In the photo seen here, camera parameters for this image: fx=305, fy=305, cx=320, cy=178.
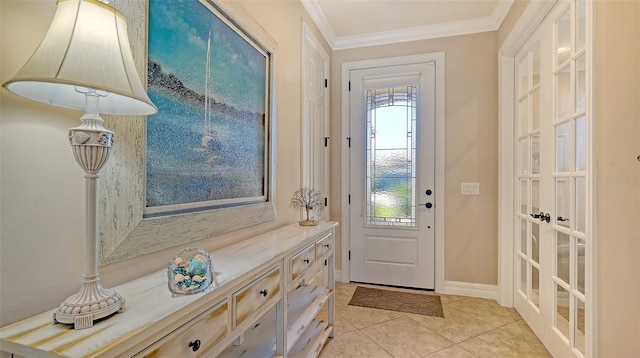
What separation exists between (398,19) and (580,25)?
170 cm

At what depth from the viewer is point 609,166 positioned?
1385 millimetres

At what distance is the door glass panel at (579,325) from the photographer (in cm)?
164

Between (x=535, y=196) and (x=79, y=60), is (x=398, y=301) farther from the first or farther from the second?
(x=79, y=60)

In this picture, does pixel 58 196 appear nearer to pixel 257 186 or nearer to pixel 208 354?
pixel 208 354

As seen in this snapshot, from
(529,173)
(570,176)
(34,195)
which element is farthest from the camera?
(529,173)

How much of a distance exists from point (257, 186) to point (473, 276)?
2.53 meters

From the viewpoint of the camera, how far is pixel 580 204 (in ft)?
5.46

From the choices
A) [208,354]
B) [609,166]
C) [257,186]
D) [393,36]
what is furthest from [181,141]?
[393,36]

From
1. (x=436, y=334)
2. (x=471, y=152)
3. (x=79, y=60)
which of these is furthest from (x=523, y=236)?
(x=79, y=60)

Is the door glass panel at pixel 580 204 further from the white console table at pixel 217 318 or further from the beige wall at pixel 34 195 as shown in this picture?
the beige wall at pixel 34 195

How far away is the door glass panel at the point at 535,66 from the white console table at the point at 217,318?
78.9 inches

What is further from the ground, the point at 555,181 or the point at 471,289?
the point at 555,181

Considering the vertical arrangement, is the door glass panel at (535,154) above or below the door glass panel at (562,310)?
above

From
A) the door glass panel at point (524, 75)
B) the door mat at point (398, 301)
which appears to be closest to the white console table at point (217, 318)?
the door mat at point (398, 301)
